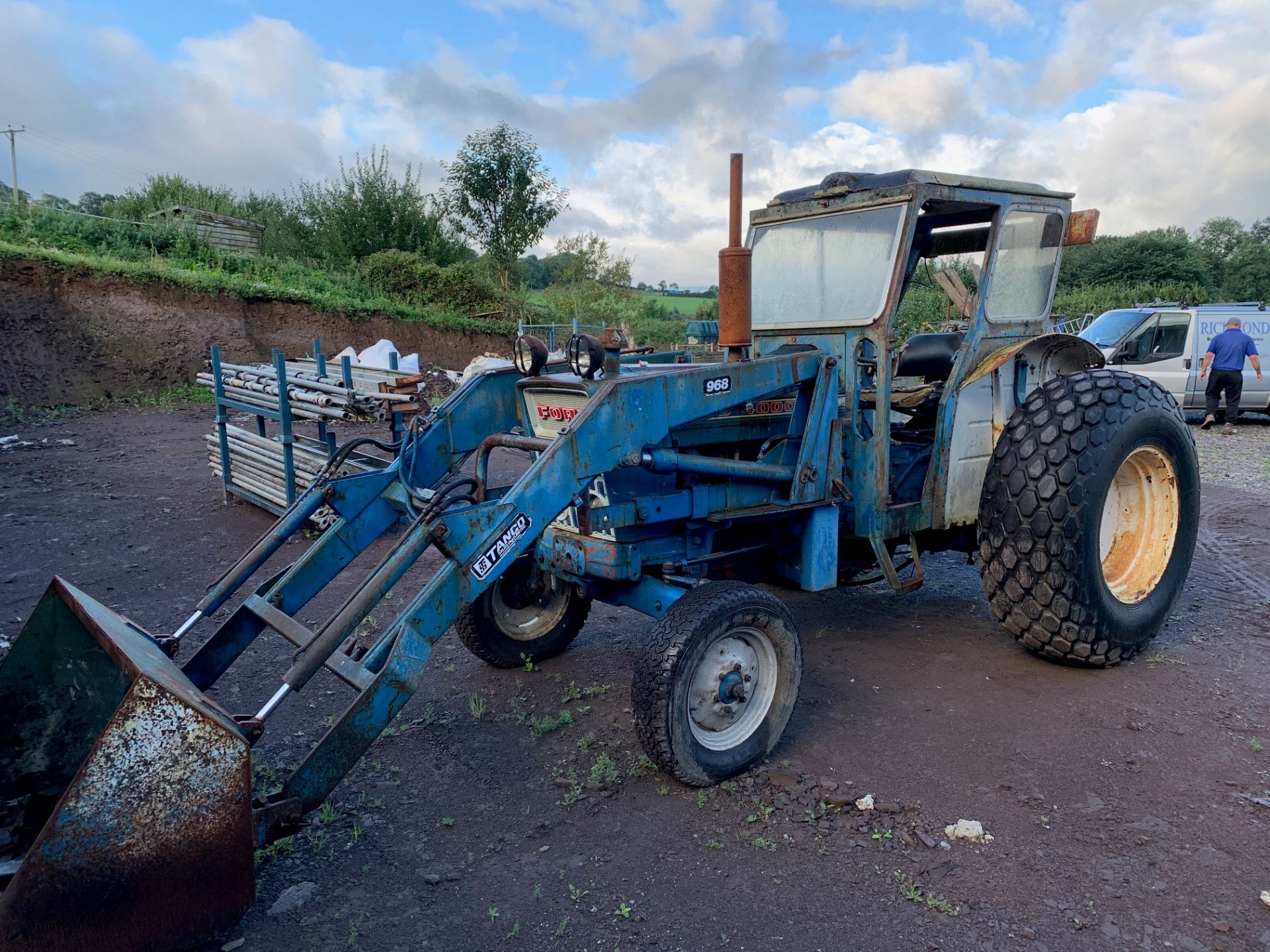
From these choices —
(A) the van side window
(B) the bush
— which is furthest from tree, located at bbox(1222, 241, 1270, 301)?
(B) the bush

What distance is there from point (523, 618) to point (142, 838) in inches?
98.5

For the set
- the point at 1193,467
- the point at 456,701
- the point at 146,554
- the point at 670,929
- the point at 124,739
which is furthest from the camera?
the point at 146,554

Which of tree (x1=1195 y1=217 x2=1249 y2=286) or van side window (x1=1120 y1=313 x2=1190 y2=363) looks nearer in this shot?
van side window (x1=1120 y1=313 x2=1190 y2=363)

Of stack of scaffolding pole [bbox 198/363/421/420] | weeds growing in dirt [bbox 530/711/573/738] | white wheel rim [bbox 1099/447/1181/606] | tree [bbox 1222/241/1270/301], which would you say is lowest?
weeds growing in dirt [bbox 530/711/573/738]

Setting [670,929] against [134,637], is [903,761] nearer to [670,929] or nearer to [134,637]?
A: [670,929]

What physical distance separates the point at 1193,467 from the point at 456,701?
411 centimetres

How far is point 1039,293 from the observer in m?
4.81

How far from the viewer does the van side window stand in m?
13.1

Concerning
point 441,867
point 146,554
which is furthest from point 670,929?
point 146,554

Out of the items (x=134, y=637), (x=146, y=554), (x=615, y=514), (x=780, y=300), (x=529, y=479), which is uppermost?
(x=780, y=300)

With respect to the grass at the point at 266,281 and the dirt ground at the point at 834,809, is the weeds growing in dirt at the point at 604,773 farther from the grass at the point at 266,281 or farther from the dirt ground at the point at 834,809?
the grass at the point at 266,281

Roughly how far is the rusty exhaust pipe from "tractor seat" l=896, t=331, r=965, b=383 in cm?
170

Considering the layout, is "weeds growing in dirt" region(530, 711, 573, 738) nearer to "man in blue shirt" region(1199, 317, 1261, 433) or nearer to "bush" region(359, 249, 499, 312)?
"man in blue shirt" region(1199, 317, 1261, 433)

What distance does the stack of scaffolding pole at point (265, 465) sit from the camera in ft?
24.7
